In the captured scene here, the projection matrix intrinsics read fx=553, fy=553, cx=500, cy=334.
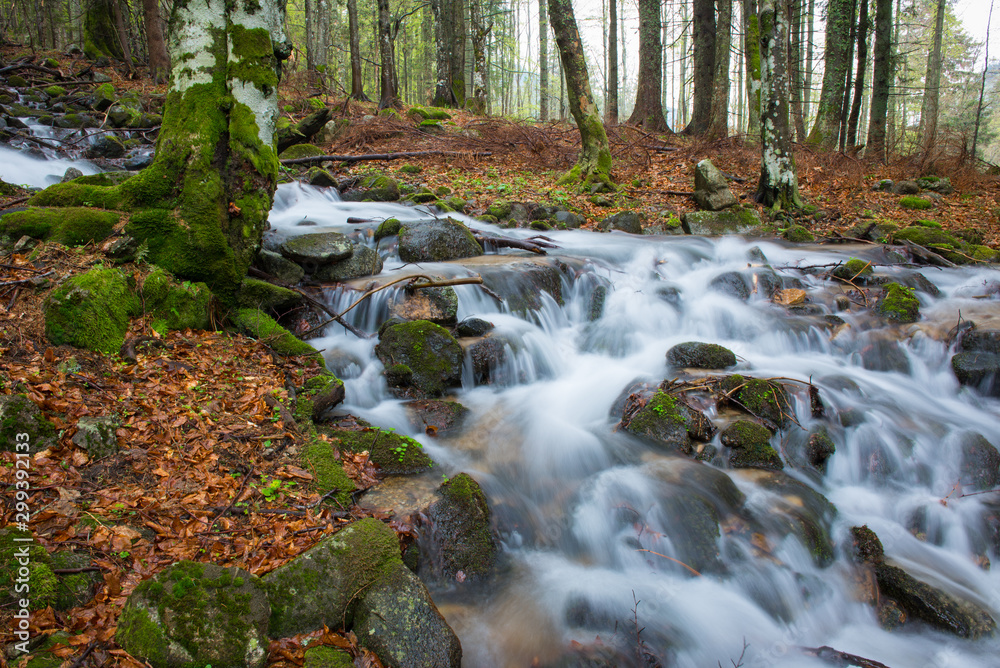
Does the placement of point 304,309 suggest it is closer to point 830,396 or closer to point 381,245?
point 381,245

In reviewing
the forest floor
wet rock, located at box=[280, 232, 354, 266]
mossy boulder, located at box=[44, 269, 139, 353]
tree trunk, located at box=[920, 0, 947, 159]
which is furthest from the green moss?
mossy boulder, located at box=[44, 269, 139, 353]

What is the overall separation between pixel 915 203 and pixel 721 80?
25.4 feet

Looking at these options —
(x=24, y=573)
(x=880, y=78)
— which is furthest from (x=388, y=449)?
(x=880, y=78)

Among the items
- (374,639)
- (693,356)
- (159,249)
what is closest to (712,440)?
(693,356)

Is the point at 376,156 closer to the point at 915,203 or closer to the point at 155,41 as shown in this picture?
the point at 155,41

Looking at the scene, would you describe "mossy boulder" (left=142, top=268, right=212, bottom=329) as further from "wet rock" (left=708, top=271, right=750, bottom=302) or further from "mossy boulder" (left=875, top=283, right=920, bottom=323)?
"mossy boulder" (left=875, top=283, right=920, bottom=323)

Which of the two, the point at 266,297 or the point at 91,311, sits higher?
the point at 91,311

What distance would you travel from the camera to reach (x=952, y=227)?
36.4ft

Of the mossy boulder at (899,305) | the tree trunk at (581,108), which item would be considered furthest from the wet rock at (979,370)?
the tree trunk at (581,108)

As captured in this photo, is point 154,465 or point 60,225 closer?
point 154,465

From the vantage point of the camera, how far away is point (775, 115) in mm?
11086

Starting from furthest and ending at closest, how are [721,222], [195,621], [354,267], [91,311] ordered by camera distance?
[721,222] < [354,267] < [91,311] < [195,621]

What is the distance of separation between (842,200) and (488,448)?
37.7 ft

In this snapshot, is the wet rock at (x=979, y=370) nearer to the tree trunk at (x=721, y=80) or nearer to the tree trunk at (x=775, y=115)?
the tree trunk at (x=775, y=115)
